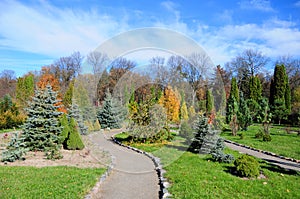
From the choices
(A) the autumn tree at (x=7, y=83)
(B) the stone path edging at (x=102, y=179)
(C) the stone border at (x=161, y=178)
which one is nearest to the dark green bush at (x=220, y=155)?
(C) the stone border at (x=161, y=178)

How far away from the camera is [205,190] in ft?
16.0

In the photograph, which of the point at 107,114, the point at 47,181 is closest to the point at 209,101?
the point at 107,114

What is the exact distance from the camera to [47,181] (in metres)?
5.32

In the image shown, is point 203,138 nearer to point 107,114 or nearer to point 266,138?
point 266,138

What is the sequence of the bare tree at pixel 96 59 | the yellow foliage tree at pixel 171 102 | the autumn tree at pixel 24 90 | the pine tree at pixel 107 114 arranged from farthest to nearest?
the autumn tree at pixel 24 90 → the pine tree at pixel 107 114 → the yellow foliage tree at pixel 171 102 → the bare tree at pixel 96 59

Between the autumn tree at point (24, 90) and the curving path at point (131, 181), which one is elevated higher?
the autumn tree at point (24, 90)

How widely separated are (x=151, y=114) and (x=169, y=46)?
4.75 m

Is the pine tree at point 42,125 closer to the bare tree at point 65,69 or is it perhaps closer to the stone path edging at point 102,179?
the stone path edging at point 102,179

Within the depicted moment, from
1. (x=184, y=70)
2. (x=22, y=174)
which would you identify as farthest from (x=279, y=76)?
(x=22, y=174)

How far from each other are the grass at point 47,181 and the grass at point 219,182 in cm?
212

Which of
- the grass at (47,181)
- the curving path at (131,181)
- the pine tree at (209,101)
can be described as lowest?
the curving path at (131,181)

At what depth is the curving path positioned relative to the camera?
5066mm

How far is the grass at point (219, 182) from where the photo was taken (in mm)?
4742

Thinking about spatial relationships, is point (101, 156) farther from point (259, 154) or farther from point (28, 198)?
point (259, 154)
